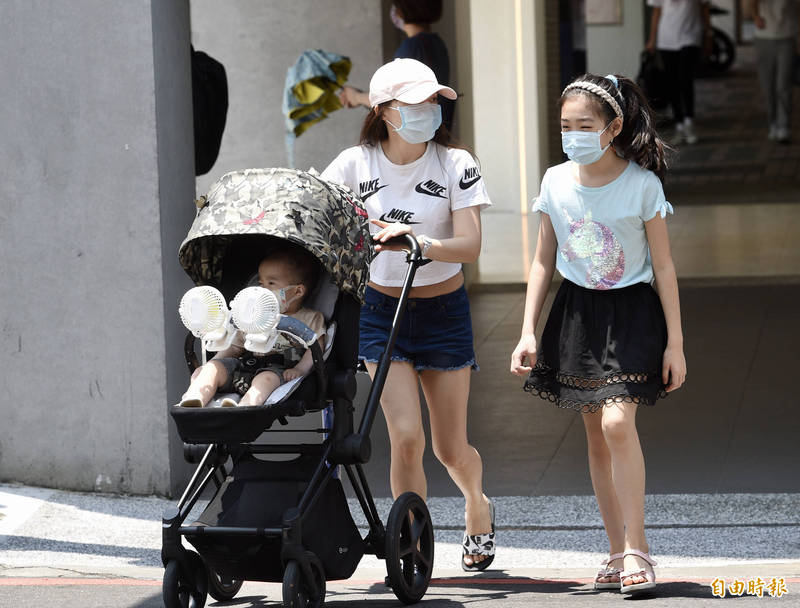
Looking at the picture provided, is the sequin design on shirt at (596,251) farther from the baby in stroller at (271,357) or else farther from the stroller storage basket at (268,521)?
the stroller storage basket at (268,521)

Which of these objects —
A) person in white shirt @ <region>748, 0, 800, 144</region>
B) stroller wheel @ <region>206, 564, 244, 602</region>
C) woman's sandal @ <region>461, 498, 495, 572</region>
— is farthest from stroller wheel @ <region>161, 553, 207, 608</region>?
person in white shirt @ <region>748, 0, 800, 144</region>

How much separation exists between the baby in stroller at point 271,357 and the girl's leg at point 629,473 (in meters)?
1.06

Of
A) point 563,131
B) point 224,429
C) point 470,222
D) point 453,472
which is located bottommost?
point 453,472

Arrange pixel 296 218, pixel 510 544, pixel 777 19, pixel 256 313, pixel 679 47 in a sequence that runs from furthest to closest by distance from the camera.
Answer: pixel 679 47 → pixel 777 19 → pixel 510 544 → pixel 296 218 → pixel 256 313

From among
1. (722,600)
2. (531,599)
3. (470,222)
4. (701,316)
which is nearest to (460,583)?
(531,599)

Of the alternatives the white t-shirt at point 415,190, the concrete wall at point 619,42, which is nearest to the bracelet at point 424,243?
the white t-shirt at point 415,190

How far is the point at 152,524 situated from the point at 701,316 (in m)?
5.32

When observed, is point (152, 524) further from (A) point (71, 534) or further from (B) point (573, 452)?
(B) point (573, 452)

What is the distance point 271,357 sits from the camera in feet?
15.2

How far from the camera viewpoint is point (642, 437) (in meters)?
7.38

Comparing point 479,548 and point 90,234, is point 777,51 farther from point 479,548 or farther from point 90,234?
point 479,548

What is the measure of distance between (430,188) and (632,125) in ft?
2.46

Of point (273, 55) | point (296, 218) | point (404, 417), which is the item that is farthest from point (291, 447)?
point (273, 55)

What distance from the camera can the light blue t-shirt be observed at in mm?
4875
